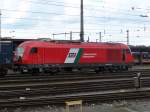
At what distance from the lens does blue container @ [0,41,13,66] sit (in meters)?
30.0

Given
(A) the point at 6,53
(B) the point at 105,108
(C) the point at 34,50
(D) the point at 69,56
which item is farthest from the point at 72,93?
(D) the point at 69,56

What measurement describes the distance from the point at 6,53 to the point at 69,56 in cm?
670

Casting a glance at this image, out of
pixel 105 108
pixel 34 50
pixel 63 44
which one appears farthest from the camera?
pixel 63 44

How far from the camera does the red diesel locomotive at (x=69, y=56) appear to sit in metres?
33.3

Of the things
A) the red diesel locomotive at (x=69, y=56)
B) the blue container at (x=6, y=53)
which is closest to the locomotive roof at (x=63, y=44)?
the red diesel locomotive at (x=69, y=56)

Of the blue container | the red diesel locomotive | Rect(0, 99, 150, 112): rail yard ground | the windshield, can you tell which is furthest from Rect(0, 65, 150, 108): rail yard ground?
the windshield

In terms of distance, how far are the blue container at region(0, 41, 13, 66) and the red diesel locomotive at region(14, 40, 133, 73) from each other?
2.22 meters

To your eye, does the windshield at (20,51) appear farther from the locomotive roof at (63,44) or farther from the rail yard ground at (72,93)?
the rail yard ground at (72,93)

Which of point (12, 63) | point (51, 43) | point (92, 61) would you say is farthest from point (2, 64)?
point (92, 61)

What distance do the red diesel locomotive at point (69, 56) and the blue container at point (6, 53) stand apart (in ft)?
7.29

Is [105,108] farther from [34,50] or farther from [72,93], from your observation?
[34,50]

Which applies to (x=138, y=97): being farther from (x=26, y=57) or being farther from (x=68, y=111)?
(x=26, y=57)

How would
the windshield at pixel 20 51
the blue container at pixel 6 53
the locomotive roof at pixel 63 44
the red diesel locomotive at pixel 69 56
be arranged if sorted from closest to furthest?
the blue container at pixel 6 53 < the red diesel locomotive at pixel 69 56 < the windshield at pixel 20 51 < the locomotive roof at pixel 63 44

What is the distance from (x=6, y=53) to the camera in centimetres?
3064
